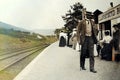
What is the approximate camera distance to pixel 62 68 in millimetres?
2592

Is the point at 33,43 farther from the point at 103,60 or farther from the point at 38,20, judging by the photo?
the point at 103,60

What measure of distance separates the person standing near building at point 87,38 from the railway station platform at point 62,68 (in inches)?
1.2

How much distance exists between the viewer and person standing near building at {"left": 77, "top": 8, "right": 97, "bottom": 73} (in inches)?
103

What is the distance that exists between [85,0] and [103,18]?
0.14m

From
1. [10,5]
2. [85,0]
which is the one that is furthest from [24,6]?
[85,0]

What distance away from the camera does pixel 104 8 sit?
2.48m

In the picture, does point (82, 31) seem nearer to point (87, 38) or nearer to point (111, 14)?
point (87, 38)

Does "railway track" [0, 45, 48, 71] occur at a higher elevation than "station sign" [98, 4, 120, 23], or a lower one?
lower

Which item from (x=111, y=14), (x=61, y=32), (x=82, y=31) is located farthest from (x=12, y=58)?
(x=111, y=14)

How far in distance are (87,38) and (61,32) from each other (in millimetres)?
234

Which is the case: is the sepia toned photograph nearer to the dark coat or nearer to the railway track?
the dark coat

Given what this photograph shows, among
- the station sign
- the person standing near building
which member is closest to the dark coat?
the person standing near building

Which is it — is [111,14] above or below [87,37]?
above

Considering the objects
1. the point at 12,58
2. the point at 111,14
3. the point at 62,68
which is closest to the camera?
the point at 111,14
